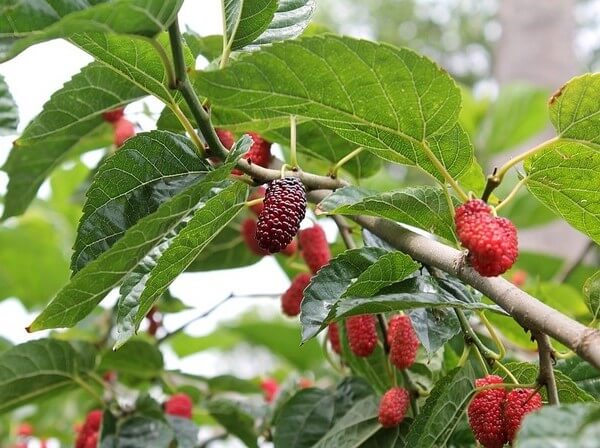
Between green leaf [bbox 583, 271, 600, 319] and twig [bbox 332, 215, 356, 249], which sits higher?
twig [bbox 332, 215, 356, 249]

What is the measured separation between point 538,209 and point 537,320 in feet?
5.09

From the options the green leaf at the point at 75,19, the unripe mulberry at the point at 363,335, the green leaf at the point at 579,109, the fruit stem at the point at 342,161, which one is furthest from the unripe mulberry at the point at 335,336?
the green leaf at the point at 75,19

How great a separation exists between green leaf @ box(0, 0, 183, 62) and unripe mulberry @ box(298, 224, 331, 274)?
0.50 m

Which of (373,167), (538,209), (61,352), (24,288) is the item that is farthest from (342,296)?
(538,209)

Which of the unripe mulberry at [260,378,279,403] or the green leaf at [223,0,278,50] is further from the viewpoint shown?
the unripe mulberry at [260,378,279,403]

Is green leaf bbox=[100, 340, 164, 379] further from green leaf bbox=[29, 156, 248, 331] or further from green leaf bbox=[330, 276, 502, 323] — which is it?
green leaf bbox=[330, 276, 502, 323]

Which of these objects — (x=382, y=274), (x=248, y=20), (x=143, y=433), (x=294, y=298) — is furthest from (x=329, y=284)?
(x=143, y=433)

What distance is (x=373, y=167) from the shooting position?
1.07 meters

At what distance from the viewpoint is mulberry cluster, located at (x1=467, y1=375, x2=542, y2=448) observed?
0.66 m

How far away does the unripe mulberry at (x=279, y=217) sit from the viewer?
0.69 metres

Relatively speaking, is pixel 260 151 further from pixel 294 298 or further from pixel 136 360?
pixel 136 360

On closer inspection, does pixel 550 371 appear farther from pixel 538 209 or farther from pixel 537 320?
pixel 538 209

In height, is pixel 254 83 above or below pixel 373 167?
above

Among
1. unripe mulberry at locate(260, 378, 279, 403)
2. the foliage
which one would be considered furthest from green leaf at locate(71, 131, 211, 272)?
unripe mulberry at locate(260, 378, 279, 403)
